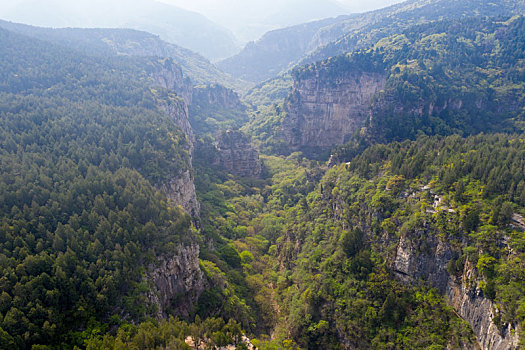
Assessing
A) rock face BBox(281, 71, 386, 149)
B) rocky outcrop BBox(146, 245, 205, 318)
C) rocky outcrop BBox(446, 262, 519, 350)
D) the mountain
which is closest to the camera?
rocky outcrop BBox(446, 262, 519, 350)

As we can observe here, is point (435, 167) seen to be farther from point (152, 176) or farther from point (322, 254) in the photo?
point (152, 176)

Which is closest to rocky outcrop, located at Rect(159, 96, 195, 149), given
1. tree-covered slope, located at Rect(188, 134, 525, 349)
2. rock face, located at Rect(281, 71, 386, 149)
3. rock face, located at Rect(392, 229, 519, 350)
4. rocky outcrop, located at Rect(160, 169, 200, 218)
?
rocky outcrop, located at Rect(160, 169, 200, 218)

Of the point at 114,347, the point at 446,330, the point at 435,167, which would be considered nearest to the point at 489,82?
the point at 435,167

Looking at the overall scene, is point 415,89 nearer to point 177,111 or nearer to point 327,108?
point 327,108

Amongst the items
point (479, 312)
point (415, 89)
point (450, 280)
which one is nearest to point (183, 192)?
point (450, 280)

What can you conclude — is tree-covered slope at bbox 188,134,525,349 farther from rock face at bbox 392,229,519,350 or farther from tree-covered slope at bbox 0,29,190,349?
tree-covered slope at bbox 0,29,190,349

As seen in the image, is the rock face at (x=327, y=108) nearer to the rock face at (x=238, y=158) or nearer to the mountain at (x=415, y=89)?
the mountain at (x=415, y=89)
